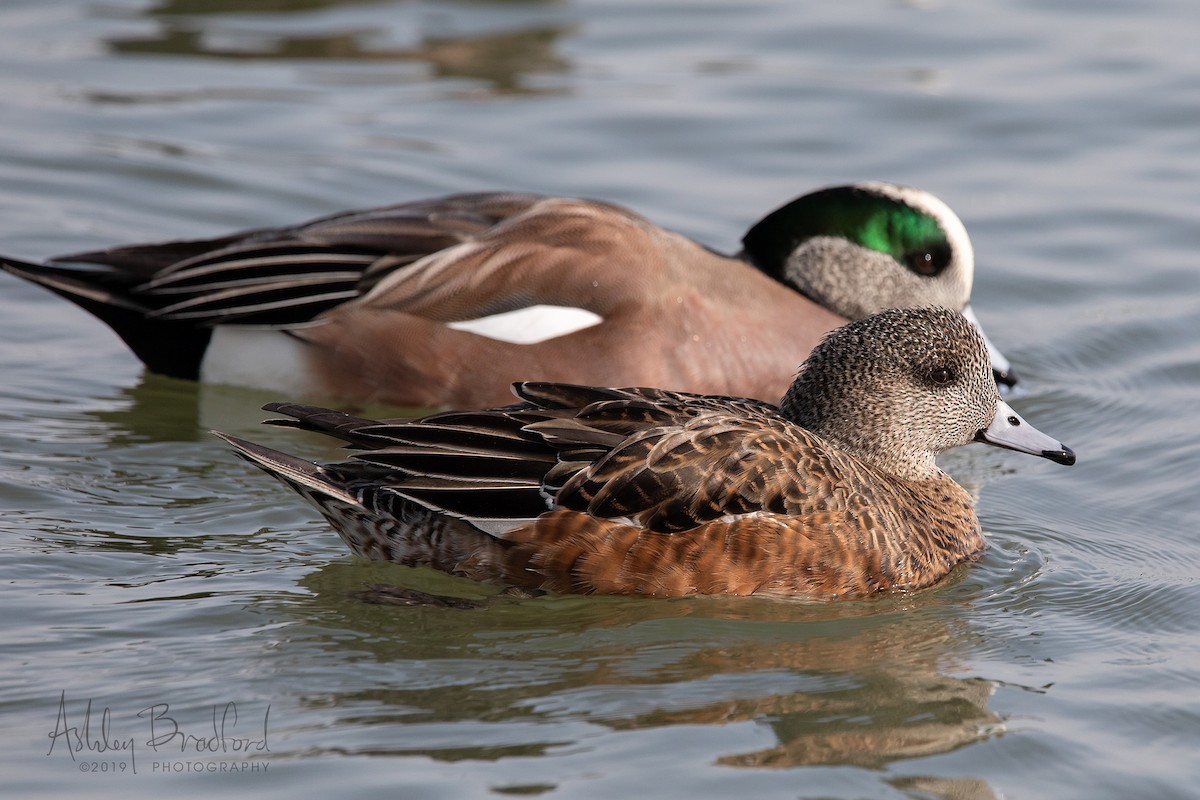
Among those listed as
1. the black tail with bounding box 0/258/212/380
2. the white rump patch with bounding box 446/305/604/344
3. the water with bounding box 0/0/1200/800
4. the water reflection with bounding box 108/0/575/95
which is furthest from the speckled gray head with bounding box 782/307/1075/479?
the water reflection with bounding box 108/0/575/95

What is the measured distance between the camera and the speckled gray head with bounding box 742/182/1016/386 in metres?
7.91

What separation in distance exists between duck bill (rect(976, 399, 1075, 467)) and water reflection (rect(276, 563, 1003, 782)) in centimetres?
66

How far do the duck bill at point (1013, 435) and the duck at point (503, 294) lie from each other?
1.47 meters

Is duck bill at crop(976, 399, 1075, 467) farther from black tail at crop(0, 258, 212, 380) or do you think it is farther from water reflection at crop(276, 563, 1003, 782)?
black tail at crop(0, 258, 212, 380)

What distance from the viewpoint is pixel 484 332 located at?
24.4 ft

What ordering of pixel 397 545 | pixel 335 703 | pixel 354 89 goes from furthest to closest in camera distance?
1. pixel 354 89
2. pixel 397 545
3. pixel 335 703

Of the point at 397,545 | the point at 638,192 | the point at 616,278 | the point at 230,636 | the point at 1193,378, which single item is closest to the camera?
the point at 230,636

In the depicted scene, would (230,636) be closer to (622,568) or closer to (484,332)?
(622,568)

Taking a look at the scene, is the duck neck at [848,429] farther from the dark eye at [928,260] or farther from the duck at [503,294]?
the dark eye at [928,260]

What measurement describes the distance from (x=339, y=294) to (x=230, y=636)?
2.49m

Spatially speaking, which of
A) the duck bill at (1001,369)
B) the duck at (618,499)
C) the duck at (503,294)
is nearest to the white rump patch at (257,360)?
the duck at (503,294)

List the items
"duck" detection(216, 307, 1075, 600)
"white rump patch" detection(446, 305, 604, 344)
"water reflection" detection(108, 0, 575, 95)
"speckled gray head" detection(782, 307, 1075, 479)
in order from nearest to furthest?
"duck" detection(216, 307, 1075, 600)
"speckled gray head" detection(782, 307, 1075, 479)
"white rump patch" detection(446, 305, 604, 344)
"water reflection" detection(108, 0, 575, 95)

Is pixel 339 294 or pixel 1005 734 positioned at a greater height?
pixel 339 294

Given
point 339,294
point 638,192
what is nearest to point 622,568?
point 339,294
